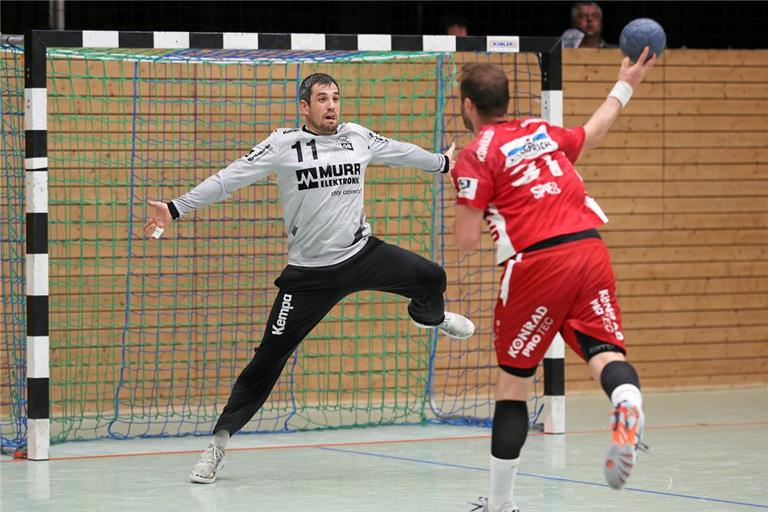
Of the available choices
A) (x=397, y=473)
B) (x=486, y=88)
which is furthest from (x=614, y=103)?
(x=397, y=473)

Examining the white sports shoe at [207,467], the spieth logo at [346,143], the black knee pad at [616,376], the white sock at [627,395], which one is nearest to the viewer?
the white sock at [627,395]

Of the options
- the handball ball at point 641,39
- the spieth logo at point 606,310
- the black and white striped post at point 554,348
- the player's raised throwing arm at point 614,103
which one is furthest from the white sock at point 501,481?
the black and white striped post at point 554,348

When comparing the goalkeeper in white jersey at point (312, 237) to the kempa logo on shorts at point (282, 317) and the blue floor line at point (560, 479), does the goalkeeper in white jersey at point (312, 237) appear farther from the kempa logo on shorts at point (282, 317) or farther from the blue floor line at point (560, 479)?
the blue floor line at point (560, 479)

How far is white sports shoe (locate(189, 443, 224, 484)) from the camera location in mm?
8141

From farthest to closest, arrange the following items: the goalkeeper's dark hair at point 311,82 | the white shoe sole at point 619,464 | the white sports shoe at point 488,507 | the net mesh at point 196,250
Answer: the net mesh at point 196,250 < the goalkeeper's dark hair at point 311,82 < the white sports shoe at point 488,507 < the white shoe sole at point 619,464

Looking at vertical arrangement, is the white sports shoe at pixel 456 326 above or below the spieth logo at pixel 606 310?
below

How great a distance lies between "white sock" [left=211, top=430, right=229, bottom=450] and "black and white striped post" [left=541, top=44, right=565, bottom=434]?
289 centimetres

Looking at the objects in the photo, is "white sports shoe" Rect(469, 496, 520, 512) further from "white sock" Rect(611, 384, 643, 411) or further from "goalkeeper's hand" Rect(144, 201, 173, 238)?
"goalkeeper's hand" Rect(144, 201, 173, 238)

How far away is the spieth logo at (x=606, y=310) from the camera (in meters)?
5.97

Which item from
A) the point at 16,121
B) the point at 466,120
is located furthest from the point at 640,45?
the point at 16,121

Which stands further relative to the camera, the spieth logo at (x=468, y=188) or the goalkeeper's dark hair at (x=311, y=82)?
the goalkeeper's dark hair at (x=311, y=82)

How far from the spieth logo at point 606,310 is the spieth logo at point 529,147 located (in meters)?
0.67

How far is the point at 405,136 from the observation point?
40.0 feet

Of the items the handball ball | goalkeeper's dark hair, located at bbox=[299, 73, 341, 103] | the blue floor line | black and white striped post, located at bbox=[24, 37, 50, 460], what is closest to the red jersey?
the handball ball
